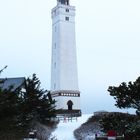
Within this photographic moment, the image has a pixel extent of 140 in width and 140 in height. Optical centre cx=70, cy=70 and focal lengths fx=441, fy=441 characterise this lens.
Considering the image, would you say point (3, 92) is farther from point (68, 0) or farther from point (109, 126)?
point (68, 0)

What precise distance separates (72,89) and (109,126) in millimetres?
39338

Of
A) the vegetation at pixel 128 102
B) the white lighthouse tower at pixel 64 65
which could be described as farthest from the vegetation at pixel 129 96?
the white lighthouse tower at pixel 64 65

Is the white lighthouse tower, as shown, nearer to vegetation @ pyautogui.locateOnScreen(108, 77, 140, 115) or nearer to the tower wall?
the tower wall

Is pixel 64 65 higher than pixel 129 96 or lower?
higher

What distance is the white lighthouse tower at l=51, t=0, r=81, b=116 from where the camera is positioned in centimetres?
6250

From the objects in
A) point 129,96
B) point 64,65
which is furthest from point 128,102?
point 64,65

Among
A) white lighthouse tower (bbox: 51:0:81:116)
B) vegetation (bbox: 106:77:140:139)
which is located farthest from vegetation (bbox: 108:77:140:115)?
white lighthouse tower (bbox: 51:0:81:116)

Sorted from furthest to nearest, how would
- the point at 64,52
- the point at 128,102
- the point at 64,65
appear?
the point at 64,52 → the point at 64,65 → the point at 128,102

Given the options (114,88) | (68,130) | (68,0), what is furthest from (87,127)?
(68,0)

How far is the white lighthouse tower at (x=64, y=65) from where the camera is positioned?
6250 cm

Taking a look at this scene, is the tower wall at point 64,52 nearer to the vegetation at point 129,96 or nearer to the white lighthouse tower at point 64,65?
the white lighthouse tower at point 64,65

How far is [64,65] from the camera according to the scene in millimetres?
63219

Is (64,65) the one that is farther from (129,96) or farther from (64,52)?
(129,96)

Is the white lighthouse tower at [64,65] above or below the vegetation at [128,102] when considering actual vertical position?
above
